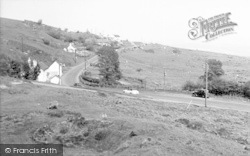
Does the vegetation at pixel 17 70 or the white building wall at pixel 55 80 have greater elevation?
the vegetation at pixel 17 70

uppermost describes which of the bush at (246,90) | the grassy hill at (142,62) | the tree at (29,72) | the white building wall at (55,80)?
the grassy hill at (142,62)

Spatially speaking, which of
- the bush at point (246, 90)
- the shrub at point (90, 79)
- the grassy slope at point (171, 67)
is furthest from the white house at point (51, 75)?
the bush at point (246, 90)

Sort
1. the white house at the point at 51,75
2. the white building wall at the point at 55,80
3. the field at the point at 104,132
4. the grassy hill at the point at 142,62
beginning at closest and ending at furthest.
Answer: the field at the point at 104,132
the white building wall at the point at 55,80
the white house at the point at 51,75
the grassy hill at the point at 142,62

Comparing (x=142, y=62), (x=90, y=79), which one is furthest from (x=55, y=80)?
(x=142, y=62)

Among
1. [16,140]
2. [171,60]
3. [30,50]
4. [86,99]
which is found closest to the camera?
[16,140]

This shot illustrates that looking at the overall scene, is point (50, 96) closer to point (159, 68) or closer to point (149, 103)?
point (149, 103)

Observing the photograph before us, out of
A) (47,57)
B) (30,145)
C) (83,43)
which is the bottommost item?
(30,145)

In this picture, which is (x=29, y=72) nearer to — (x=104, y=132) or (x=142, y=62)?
(x=104, y=132)

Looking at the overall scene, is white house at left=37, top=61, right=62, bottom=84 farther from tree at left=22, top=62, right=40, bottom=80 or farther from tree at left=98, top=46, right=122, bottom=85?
tree at left=98, top=46, right=122, bottom=85

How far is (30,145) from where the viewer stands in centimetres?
2088

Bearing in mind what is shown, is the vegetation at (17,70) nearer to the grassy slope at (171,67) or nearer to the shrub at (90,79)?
the shrub at (90,79)

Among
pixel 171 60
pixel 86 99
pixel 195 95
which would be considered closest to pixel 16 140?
pixel 86 99

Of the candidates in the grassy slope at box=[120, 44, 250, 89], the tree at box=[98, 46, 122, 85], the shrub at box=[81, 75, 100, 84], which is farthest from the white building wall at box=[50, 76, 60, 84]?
the grassy slope at box=[120, 44, 250, 89]

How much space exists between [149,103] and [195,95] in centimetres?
1332
